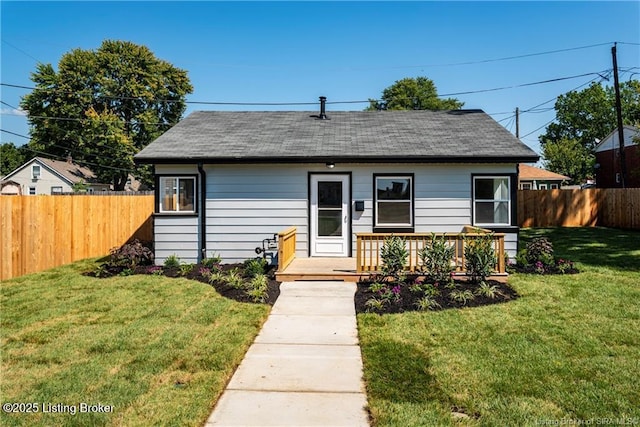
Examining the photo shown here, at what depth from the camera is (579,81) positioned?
70.5ft

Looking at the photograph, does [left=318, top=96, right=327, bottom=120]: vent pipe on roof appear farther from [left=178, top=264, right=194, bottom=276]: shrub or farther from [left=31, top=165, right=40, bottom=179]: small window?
[left=31, top=165, right=40, bottom=179]: small window

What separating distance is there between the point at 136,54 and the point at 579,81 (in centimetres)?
3352

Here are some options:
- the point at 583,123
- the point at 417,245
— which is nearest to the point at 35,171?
the point at 417,245

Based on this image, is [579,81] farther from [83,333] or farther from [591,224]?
[83,333]

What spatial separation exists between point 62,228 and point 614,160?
29.5m

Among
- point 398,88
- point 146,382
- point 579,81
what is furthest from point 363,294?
point 398,88

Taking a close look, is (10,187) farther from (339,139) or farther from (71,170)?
(339,139)

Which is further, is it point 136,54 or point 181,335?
point 136,54

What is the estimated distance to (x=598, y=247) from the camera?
11.9m

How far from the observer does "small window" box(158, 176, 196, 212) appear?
9.55 meters

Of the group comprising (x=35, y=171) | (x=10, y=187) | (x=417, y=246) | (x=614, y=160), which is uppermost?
(x=35, y=171)

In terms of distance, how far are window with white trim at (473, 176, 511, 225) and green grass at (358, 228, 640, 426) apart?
2566 millimetres

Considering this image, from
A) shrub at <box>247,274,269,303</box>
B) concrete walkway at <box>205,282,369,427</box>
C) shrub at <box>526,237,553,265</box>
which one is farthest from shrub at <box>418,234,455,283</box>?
shrub at <box>526,237,553,265</box>

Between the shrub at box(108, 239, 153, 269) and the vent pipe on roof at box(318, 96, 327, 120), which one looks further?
the vent pipe on roof at box(318, 96, 327, 120)
